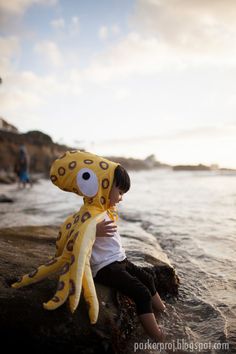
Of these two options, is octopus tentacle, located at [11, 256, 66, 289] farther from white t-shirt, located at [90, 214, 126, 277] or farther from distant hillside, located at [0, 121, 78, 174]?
distant hillside, located at [0, 121, 78, 174]

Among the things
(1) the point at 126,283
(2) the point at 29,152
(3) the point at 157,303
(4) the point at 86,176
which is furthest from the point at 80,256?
(2) the point at 29,152

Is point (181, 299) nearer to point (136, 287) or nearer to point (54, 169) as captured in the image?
point (136, 287)

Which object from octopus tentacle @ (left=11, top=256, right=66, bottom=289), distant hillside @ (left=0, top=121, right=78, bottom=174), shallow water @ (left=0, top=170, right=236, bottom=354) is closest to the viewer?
octopus tentacle @ (left=11, top=256, right=66, bottom=289)

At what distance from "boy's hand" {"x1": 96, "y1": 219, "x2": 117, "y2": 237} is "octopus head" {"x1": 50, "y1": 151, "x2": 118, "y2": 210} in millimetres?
186

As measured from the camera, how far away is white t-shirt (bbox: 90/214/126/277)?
2.54 m

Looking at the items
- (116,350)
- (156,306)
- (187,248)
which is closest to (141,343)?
(116,350)

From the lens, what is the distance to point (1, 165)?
99.7 feet

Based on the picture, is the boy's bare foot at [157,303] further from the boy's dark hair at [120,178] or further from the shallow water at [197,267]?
the boy's dark hair at [120,178]

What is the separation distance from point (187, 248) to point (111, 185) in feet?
9.48

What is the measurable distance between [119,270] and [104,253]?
18cm

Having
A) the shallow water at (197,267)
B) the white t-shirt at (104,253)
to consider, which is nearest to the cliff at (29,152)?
the shallow water at (197,267)

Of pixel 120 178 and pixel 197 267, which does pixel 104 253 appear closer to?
pixel 120 178

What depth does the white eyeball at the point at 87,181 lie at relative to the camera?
2.51 m

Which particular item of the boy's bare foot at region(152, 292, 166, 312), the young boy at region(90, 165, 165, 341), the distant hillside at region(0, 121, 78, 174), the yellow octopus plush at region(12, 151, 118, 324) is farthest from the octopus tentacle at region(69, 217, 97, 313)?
the distant hillside at region(0, 121, 78, 174)
